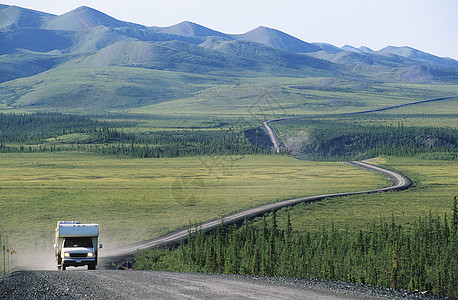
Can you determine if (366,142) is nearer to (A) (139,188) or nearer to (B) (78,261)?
(A) (139,188)

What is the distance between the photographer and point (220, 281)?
27188mm

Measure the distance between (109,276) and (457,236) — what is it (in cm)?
3207

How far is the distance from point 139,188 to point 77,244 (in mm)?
61293

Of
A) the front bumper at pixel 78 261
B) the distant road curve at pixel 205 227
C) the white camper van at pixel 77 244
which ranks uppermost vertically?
the white camper van at pixel 77 244

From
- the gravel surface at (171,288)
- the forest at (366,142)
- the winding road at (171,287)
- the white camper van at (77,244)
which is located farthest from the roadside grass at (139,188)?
→ the forest at (366,142)

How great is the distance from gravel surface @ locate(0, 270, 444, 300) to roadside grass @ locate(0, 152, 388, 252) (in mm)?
31727

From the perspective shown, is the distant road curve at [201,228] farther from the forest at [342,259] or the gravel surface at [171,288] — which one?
the gravel surface at [171,288]

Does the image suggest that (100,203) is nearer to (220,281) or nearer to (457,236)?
(457,236)

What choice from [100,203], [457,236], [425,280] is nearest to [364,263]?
[425,280]

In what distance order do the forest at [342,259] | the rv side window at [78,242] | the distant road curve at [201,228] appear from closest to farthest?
the rv side window at [78,242] < the forest at [342,259] < the distant road curve at [201,228]

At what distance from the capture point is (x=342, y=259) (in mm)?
40844

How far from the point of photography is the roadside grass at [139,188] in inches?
2586

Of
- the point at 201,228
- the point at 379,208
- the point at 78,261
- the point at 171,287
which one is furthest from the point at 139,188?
the point at 171,287

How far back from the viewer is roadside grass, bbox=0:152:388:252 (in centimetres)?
6569
